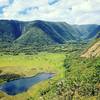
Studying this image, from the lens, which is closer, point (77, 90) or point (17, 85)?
point (77, 90)

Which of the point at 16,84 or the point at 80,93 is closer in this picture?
the point at 80,93

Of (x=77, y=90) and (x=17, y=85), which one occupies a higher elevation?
(x=77, y=90)

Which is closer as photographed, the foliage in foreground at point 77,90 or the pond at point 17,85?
the foliage in foreground at point 77,90

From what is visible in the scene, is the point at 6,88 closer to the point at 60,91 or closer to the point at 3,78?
the point at 3,78

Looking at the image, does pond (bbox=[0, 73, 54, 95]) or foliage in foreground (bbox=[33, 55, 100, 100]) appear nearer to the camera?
foliage in foreground (bbox=[33, 55, 100, 100])

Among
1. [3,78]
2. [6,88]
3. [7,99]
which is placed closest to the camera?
[7,99]

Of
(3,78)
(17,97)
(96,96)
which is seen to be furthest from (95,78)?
(3,78)

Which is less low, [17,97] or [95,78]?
[95,78]

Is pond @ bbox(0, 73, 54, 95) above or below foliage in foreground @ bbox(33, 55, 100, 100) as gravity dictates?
below

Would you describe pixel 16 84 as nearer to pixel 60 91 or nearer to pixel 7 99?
pixel 7 99

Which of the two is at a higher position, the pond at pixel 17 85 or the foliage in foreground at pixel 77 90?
the foliage in foreground at pixel 77 90

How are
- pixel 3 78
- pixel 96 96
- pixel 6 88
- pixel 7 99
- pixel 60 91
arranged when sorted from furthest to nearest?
1. pixel 3 78
2. pixel 6 88
3. pixel 7 99
4. pixel 60 91
5. pixel 96 96
